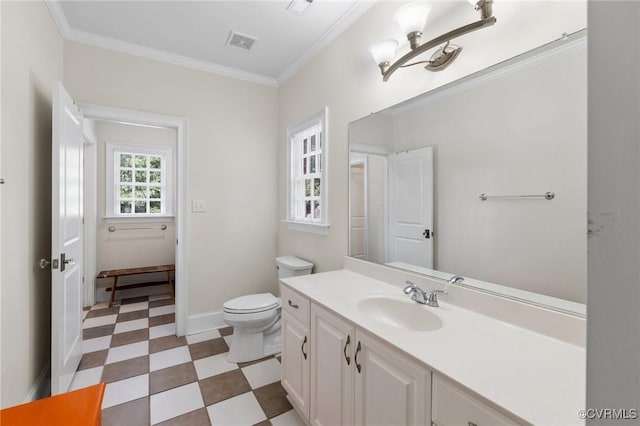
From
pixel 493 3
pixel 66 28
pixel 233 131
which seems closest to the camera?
pixel 493 3

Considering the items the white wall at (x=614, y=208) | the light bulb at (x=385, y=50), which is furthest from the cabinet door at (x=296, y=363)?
the light bulb at (x=385, y=50)

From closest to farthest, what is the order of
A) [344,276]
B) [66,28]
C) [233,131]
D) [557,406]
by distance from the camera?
[557,406], [344,276], [66,28], [233,131]

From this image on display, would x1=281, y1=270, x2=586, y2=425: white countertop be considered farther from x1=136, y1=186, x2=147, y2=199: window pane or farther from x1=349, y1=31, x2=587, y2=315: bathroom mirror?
x1=136, y1=186, x2=147, y2=199: window pane

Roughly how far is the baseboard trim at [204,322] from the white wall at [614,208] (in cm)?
291

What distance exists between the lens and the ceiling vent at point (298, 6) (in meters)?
1.88

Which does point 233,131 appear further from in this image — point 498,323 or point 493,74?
point 498,323

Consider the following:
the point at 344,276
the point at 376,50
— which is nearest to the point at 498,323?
the point at 344,276

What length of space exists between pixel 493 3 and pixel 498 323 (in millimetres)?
1307

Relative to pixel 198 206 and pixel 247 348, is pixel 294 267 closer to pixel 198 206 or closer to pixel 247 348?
pixel 247 348

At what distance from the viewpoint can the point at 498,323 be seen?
111cm

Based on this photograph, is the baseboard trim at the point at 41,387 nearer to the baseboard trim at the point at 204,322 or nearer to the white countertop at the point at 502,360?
the baseboard trim at the point at 204,322

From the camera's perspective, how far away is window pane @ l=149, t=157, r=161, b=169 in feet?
13.6

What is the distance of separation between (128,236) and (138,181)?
32.1 inches

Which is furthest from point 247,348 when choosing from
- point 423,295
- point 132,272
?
point 132,272
